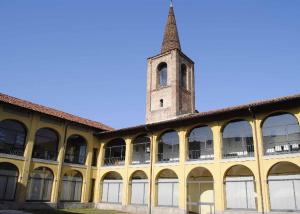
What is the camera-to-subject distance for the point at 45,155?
2381 centimetres

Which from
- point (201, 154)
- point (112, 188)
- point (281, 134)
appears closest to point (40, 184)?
point (112, 188)

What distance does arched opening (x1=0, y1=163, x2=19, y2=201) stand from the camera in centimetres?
2062

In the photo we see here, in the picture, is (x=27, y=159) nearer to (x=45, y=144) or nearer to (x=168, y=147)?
(x=45, y=144)

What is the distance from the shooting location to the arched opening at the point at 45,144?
76.6ft

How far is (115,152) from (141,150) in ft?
9.92

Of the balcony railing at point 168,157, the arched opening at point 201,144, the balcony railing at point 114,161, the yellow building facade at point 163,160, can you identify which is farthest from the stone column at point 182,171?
the balcony railing at point 114,161

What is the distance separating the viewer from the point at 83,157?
27.0 metres

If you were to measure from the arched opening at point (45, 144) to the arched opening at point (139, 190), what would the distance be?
7145 millimetres

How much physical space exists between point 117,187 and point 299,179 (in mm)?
14919

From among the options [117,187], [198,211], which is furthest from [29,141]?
[198,211]

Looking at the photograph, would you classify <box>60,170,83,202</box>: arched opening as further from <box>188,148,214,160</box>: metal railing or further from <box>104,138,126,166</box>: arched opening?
<box>188,148,214,160</box>: metal railing

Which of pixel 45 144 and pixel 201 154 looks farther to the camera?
pixel 45 144

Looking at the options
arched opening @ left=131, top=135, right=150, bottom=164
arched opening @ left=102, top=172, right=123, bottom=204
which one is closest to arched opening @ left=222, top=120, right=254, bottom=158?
arched opening @ left=131, top=135, right=150, bottom=164

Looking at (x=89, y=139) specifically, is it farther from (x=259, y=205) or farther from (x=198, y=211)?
(x=259, y=205)
